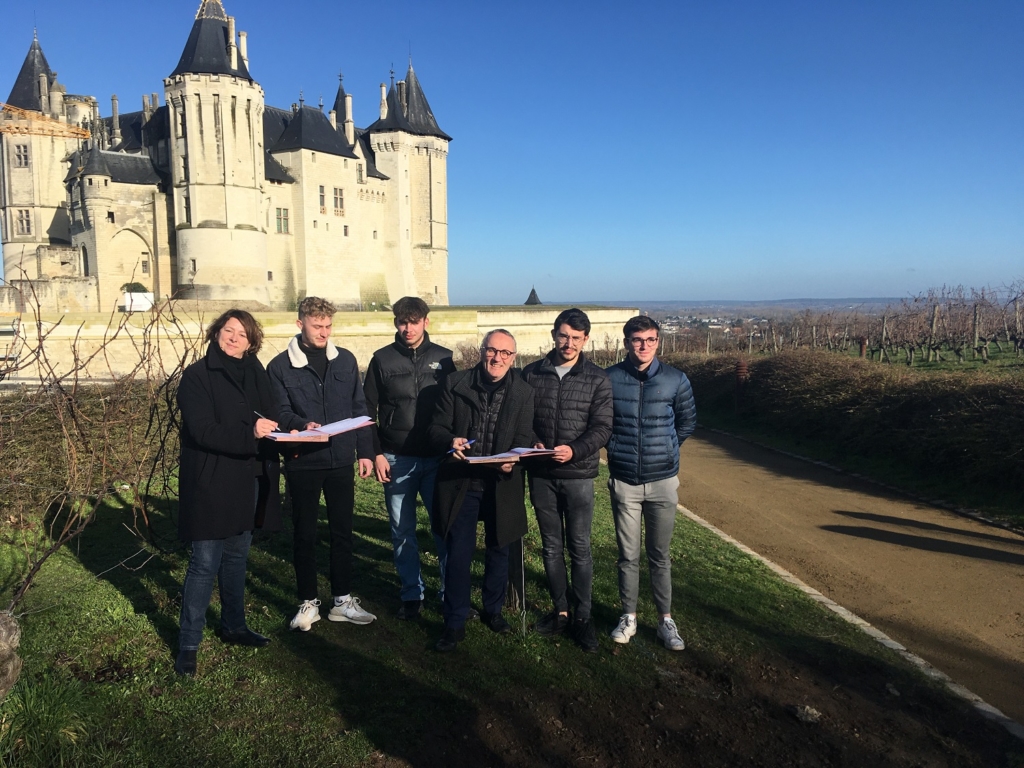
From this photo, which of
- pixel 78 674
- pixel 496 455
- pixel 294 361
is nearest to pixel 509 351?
pixel 496 455

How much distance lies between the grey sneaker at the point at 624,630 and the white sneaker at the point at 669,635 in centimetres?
17

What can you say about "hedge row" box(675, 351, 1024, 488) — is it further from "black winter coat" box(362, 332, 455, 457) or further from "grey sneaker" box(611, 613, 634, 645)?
"black winter coat" box(362, 332, 455, 457)

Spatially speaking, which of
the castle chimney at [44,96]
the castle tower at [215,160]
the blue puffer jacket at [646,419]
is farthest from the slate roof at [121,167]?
the blue puffer jacket at [646,419]

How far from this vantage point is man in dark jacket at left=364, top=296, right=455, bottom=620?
5.02 metres

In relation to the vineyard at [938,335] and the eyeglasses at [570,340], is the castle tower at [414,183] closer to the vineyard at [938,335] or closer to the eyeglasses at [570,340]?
the vineyard at [938,335]

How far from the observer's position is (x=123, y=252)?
42969mm

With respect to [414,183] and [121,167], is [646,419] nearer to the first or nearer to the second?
[121,167]

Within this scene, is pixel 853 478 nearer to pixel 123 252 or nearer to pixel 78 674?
pixel 78 674

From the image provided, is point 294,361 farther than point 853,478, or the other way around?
point 853,478

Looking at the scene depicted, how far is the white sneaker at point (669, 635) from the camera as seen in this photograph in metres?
4.66

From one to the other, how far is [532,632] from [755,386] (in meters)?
14.9

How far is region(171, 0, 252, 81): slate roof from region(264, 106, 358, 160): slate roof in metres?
5.44

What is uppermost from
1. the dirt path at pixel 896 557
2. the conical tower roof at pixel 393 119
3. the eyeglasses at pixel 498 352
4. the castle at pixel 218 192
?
the conical tower roof at pixel 393 119

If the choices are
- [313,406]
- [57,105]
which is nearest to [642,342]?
[313,406]
